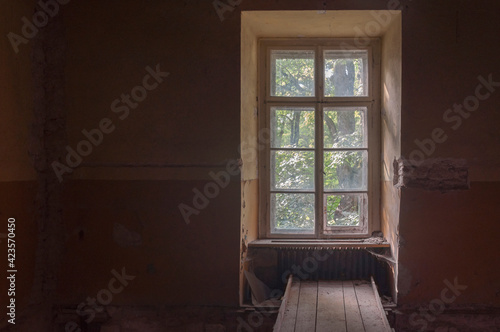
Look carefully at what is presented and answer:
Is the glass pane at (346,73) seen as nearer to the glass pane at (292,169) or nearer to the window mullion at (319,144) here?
the window mullion at (319,144)

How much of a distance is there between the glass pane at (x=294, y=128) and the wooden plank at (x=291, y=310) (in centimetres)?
113

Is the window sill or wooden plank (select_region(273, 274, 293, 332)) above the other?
the window sill

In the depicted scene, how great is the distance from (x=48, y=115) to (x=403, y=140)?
258 cm

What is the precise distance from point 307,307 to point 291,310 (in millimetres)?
126

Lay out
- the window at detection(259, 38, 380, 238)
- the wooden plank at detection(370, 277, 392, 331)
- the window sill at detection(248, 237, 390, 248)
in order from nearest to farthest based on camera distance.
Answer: the wooden plank at detection(370, 277, 392, 331), the window sill at detection(248, 237, 390, 248), the window at detection(259, 38, 380, 238)

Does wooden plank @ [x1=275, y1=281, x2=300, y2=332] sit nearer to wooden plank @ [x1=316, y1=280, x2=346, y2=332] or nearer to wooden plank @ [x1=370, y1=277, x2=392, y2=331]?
wooden plank @ [x1=316, y1=280, x2=346, y2=332]

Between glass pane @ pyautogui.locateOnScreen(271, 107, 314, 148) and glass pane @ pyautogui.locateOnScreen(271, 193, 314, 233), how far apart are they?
0.43m

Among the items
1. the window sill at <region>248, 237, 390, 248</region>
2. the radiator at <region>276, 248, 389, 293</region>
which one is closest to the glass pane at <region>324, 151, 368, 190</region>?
the window sill at <region>248, 237, 390, 248</region>

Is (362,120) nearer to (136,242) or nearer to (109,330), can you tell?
(136,242)

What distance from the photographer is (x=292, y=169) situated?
13.1 ft

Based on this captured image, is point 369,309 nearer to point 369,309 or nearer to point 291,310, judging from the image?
point 369,309

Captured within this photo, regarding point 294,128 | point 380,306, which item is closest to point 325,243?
point 380,306

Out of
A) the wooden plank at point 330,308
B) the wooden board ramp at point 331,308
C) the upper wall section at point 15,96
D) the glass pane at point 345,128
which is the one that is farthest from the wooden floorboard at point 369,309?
the upper wall section at point 15,96

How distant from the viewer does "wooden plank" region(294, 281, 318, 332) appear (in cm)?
295
